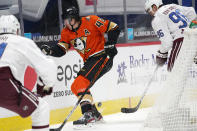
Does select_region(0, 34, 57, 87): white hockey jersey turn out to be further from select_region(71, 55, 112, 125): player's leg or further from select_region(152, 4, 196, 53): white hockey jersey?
select_region(152, 4, 196, 53): white hockey jersey

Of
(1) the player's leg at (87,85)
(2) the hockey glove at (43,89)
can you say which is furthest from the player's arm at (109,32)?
(2) the hockey glove at (43,89)

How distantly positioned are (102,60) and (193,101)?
151 centimetres

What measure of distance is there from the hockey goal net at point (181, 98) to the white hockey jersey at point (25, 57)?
882 mm

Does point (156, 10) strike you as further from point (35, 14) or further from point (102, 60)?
point (35, 14)

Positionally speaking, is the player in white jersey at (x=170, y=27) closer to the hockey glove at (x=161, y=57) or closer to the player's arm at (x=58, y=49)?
the hockey glove at (x=161, y=57)

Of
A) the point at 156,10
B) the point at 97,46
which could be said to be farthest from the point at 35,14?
the point at 156,10

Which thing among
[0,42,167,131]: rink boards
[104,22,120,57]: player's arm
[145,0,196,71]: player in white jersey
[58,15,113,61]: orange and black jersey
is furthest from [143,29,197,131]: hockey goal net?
[0,42,167,131]: rink boards

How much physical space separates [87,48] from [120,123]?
83 centimetres

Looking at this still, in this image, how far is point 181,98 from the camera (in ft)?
9.80

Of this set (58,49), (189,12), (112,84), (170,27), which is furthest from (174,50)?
(112,84)

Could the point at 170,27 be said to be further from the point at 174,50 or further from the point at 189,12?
the point at 189,12

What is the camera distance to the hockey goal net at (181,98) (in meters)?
2.93

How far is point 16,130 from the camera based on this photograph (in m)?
4.11

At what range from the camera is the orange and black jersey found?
429cm
